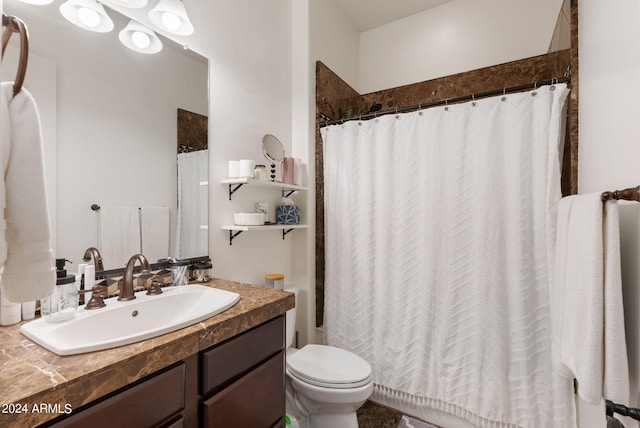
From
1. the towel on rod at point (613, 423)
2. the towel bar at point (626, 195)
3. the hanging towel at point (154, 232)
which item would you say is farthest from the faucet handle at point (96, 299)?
the towel bar at point (626, 195)

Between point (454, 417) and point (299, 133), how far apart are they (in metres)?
2.09

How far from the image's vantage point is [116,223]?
121cm

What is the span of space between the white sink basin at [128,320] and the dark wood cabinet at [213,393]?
12 cm

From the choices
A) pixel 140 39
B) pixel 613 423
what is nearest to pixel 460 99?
pixel 613 423

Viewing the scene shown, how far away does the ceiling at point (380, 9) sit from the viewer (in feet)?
7.96

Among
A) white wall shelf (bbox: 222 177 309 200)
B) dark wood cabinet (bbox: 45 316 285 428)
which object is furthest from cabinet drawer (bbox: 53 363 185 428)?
white wall shelf (bbox: 222 177 309 200)

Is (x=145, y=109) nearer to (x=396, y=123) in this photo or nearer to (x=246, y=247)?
(x=246, y=247)

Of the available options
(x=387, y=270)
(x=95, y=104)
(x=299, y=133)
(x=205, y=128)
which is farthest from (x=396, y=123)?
(x=95, y=104)

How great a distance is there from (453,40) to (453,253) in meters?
1.86

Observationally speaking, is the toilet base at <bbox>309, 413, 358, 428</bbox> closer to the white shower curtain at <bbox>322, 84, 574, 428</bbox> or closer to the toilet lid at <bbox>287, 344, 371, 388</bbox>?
the toilet lid at <bbox>287, 344, 371, 388</bbox>

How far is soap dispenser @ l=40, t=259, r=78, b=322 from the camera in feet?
2.97

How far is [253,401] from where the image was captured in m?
1.06

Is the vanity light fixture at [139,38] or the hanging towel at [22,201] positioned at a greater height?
the vanity light fixture at [139,38]

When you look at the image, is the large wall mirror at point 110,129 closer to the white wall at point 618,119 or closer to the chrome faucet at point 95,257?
the chrome faucet at point 95,257
